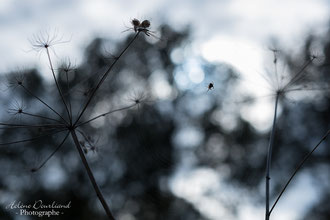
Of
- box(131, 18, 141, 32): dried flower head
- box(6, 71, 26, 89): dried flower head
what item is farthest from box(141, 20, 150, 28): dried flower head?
box(6, 71, 26, 89): dried flower head

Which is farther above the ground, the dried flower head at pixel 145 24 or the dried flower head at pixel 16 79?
the dried flower head at pixel 145 24

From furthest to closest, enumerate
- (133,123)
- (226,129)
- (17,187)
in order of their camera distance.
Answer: (226,129), (133,123), (17,187)

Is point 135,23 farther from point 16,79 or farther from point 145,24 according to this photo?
point 16,79

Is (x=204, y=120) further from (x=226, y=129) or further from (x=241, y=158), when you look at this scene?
(x=241, y=158)

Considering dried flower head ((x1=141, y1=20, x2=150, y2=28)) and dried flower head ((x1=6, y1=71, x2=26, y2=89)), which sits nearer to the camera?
dried flower head ((x1=141, y1=20, x2=150, y2=28))

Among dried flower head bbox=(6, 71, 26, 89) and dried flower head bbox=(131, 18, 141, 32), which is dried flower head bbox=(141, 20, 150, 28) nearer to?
dried flower head bbox=(131, 18, 141, 32)

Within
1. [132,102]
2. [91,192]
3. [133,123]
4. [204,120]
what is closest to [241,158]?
[204,120]

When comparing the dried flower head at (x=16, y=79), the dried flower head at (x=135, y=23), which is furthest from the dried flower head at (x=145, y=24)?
the dried flower head at (x=16, y=79)

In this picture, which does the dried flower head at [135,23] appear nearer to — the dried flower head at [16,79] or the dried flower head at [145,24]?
the dried flower head at [145,24]

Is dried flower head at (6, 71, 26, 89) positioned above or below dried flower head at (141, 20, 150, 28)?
below

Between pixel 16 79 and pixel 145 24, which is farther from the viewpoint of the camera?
pixel 16 79

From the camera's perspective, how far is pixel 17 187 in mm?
17594

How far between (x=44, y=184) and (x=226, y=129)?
366 inches

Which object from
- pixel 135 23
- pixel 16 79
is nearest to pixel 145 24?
pixel 135 23
